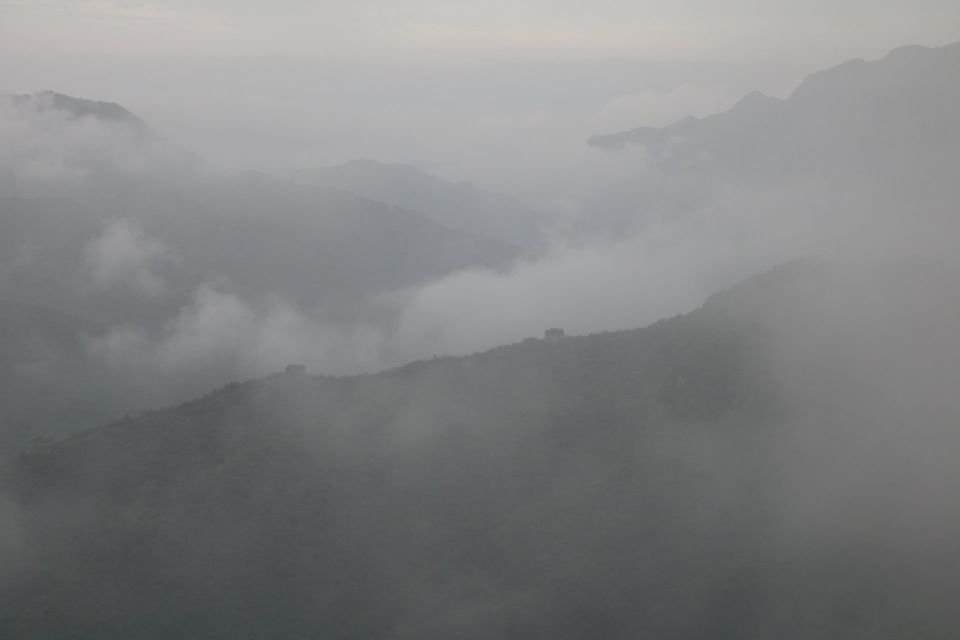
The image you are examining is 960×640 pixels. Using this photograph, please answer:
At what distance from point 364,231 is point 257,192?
1941cm

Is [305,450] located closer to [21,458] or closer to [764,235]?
[21,458]

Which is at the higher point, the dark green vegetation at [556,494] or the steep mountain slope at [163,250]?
the steep mountain slope at [163,250]

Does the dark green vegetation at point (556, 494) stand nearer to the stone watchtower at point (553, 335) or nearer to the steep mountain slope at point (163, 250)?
the stone watchtower at point (553, 335)

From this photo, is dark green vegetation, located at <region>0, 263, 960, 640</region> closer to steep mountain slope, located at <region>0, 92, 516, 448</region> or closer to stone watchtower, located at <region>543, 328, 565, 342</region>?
Answer: stone watchtower, located at <region>543, 328, 565, 342</region>

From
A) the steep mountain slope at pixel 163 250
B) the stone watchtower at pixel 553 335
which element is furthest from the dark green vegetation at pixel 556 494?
the steep mountain slope at pixel 163 250

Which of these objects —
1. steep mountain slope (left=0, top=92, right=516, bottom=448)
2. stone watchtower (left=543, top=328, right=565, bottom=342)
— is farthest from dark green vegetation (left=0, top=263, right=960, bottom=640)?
steep mountain slope (left=0, top=92, right=516, bottom=448)

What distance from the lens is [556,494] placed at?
35156 mm

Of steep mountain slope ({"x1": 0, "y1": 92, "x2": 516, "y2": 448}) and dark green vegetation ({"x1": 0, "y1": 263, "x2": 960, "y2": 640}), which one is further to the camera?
steep mountain slope ({"x1": 0, "y1": 92, "x2": 516, "y2": 448})

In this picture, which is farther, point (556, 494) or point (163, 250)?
point (163, 250)

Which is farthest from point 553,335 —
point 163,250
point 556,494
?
point 163,250

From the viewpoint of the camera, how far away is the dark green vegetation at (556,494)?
29.0 meters

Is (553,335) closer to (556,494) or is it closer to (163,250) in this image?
(556,494)

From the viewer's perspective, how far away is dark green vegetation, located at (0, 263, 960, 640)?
95.0 feet

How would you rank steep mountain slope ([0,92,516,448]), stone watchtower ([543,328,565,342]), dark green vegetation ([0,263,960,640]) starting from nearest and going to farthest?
dark green vegetation ([0,263,960,640]) < stone watchtower ([543,328,565,342]) < steep mountain slope ([0,92,516,448])
